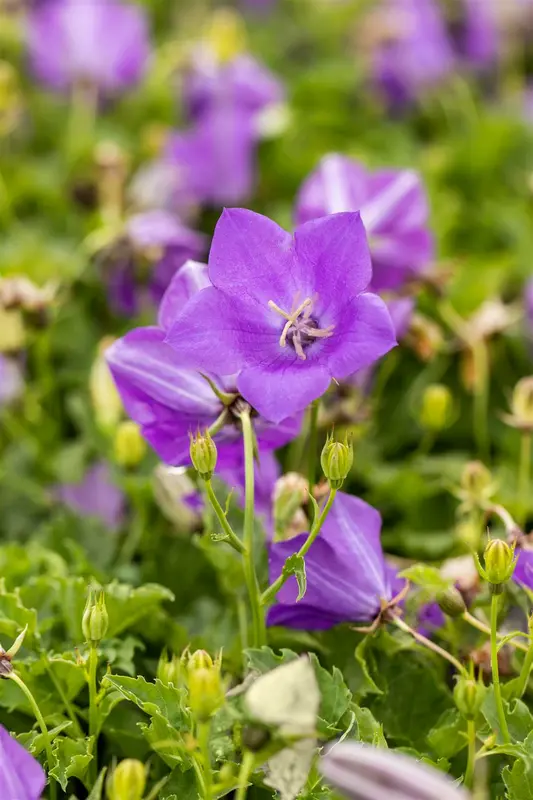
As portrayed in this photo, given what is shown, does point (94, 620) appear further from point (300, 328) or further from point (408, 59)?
point (408, 59)

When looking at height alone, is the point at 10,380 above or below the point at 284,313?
below

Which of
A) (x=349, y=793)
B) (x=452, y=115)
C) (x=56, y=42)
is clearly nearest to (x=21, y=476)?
(x=349, y=793)

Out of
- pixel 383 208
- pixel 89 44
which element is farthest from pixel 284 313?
pixel 89 44

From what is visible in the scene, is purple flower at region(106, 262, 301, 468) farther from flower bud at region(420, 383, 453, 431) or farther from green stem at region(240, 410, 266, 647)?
flower bud at region(420, 383, 453, 431)

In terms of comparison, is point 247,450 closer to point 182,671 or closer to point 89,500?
point 182,671

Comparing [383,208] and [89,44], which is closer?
[383,208]
